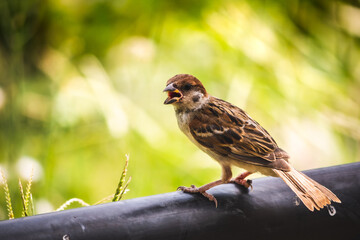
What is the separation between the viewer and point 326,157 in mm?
2762

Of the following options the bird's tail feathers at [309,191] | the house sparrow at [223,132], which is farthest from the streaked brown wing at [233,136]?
the bird's tail feathers at [309,191]

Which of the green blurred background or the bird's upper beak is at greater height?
the green blurred background

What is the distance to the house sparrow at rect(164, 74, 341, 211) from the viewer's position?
63.0 inches

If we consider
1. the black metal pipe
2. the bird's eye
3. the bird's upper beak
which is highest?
the bird's eye

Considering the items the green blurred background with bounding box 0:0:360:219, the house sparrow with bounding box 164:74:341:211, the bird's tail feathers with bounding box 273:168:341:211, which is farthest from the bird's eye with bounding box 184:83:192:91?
the green blurred background with bounding box 0:0:360:219

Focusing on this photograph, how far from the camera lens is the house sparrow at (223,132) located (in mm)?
1600

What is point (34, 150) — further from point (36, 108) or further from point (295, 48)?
point (295, 48)

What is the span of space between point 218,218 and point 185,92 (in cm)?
68

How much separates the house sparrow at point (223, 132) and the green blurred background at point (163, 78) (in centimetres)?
82

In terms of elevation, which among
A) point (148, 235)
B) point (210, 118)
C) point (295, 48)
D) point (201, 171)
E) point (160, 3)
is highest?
point (160, 3)

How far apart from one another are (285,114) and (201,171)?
555mm

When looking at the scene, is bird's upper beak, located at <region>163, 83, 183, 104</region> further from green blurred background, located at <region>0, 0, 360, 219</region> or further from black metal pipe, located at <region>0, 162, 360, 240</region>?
green blurred background, located at <region>0, 0, 360, 219</region>

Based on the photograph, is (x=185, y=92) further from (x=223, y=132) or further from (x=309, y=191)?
(x=309, y=191)

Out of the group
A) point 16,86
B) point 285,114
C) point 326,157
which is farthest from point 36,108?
point 326,157
